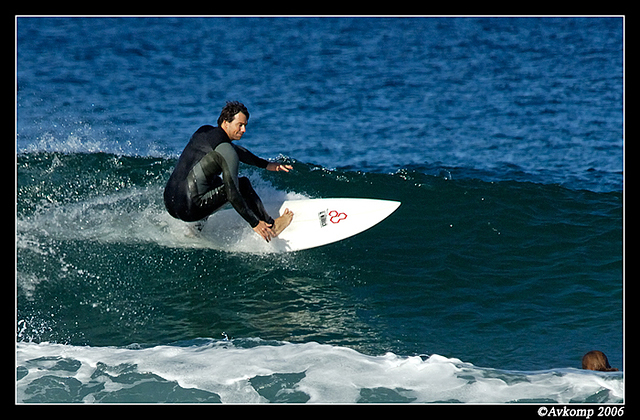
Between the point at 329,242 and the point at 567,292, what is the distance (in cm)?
301

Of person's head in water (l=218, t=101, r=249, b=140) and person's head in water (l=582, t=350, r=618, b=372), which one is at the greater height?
person's head in water (l=218, t=101, r=249, b=140)

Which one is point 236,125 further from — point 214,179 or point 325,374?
point 325,374

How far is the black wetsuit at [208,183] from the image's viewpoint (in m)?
7.62

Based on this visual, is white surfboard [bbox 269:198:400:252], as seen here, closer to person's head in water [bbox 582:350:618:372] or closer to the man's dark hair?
the man's dark hair

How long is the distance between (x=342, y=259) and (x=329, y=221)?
21.0 inches

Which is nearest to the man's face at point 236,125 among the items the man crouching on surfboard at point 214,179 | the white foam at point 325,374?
the man crouching on surfboard at point 214,179


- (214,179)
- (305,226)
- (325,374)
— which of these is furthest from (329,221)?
(325,374)

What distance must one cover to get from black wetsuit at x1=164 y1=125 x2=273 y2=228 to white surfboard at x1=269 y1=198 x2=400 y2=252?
2.40ft

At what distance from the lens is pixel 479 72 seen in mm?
20719

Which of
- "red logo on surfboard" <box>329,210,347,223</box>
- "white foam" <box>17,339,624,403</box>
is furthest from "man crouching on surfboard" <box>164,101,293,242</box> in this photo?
"white foam" <box>17,339,624,403</box>

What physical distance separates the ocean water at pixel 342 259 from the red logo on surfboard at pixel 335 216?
457 mm

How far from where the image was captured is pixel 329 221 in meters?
8.78

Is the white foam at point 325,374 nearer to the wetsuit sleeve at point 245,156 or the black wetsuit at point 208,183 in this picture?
the black wetsuit at point 208,183

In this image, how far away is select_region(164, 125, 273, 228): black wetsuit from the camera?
762 centimetres
